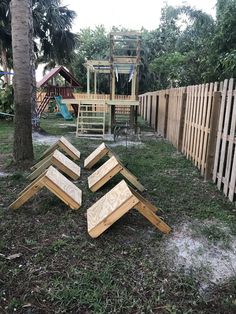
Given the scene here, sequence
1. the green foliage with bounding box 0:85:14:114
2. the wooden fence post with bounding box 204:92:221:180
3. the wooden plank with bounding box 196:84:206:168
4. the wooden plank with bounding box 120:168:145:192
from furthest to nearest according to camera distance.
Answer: the green foliage with bounding box 0:85:14:114 → the wooden plank with bounding box 196:84:206:168 → the wooden fence post with bounding box 204:92:221:180 → the wooden plank with bounding box 120:168:145:192

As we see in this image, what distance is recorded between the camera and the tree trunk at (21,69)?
4840 millimetres

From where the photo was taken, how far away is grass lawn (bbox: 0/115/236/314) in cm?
198

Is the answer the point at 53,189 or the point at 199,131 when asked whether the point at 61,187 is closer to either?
the point at 53,189

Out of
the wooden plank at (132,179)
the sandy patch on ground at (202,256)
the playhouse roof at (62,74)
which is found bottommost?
the sandy patch on ground at (202,256)

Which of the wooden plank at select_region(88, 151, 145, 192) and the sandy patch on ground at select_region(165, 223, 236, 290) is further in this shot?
the wooden plank at select_region(88, 151, 145, 192)

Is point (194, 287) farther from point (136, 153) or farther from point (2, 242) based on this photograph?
point (136, 153)

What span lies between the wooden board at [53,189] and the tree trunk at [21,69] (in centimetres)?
192

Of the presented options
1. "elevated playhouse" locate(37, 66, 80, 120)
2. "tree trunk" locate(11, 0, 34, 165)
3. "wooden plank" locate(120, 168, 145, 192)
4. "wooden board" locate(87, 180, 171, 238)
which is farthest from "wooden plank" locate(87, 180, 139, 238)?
"elevated playhouse" locate(37, 66, 80, 120)

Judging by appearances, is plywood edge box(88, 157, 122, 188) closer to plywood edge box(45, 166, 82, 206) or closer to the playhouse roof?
plywood edge box(45, 166, 82, 206)

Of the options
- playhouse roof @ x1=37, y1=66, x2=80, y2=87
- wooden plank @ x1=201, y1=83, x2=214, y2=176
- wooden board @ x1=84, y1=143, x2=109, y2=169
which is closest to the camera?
wooden plank @ x1=201, y1=83, x2=214, y2=176

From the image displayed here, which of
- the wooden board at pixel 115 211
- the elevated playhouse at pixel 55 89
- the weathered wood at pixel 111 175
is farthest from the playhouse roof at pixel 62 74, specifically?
the wooden board at pixel 115 211

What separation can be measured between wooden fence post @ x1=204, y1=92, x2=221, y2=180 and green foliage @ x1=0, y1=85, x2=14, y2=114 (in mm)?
9794

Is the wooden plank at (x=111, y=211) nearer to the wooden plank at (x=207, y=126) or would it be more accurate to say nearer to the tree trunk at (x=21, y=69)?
the wooden plank at (x=207, y=126)

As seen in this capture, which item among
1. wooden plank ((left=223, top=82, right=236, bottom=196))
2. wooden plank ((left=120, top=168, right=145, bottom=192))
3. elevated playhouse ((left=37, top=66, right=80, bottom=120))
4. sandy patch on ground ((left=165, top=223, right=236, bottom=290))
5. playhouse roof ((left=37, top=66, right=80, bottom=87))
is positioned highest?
playhouse roof ((left=37, top=66, right=80, bottom=87))
